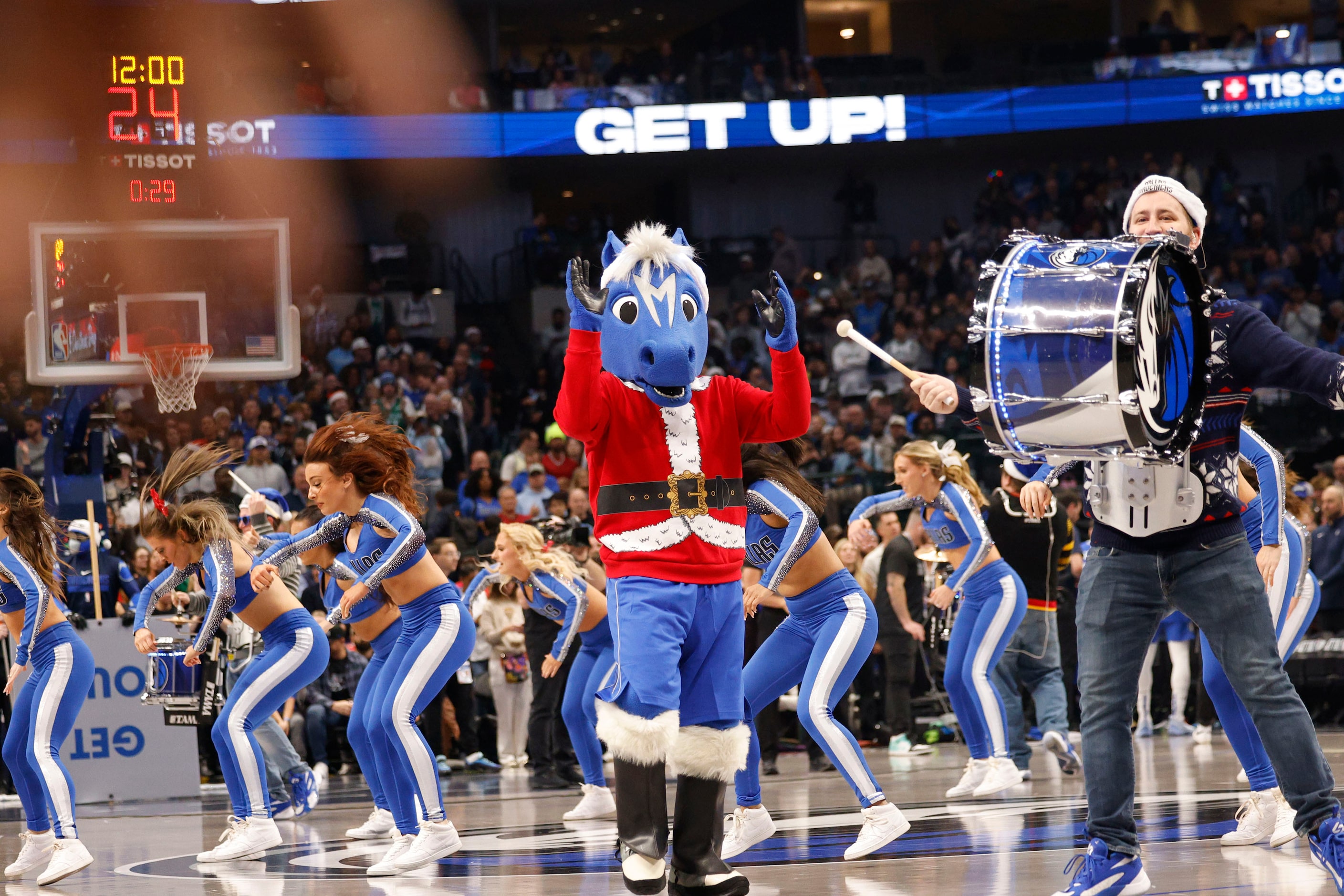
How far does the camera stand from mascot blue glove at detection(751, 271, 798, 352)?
5125 mm

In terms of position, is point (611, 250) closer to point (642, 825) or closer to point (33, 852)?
point (642, 825)

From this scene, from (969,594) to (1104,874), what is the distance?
15.0 ft

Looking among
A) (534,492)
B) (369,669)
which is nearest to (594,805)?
(369,669)

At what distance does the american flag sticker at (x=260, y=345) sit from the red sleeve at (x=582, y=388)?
28.0ft

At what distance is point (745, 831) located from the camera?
6.70 metres

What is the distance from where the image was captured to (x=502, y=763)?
1275cm

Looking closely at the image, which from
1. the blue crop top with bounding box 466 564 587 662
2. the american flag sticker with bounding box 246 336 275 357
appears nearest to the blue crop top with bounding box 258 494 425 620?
the blue crop top with bounding box 466 564 587 662

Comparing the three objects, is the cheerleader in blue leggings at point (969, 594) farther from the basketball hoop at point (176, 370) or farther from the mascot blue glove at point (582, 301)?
the basketball hoop at point (176, 370)

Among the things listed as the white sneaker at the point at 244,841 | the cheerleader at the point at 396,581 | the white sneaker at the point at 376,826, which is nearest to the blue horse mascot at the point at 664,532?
the cheerleader at the point at 396,581

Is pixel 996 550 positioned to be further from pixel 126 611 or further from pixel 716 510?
pixel 126 611

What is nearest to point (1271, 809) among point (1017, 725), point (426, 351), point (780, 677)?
point (780, 677)

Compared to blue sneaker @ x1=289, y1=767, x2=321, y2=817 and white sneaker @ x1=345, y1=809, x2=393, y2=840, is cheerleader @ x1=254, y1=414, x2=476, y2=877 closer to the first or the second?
white sneaker @ x1=345, y1=809, x2=393, y2=840

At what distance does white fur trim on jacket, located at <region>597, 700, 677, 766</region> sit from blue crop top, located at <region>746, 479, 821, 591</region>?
1957 millimetres

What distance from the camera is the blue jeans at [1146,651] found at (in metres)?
4.54
